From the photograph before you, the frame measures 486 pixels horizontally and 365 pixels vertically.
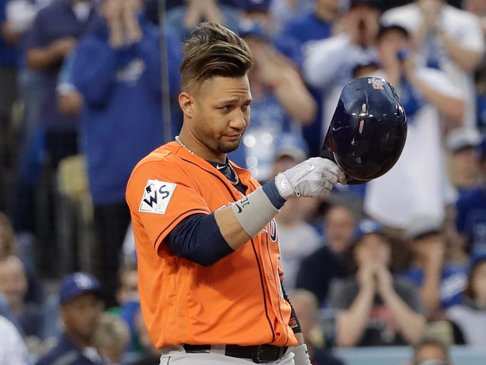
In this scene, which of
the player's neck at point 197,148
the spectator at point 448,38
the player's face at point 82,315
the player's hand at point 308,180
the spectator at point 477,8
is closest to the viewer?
the player's hand at point 308,180

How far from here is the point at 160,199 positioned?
371 centimetres

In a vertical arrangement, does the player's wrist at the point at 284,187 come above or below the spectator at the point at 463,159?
above

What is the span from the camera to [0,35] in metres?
9.62

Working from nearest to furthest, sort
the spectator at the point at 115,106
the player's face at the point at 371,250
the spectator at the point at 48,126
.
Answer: the player's face at the point at 371,250
the spectator at the point at 115,106
the spectator at the point at 48,126

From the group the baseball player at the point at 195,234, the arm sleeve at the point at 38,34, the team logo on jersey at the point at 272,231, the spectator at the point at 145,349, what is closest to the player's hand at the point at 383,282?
the spectator at the point at 145,349

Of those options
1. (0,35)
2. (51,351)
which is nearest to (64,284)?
(51,351)

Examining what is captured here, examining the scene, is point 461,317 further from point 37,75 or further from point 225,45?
point 225,45

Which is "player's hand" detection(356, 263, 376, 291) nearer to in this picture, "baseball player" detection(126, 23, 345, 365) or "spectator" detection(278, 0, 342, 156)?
"spectator" detection(278, 0, 342, 156)

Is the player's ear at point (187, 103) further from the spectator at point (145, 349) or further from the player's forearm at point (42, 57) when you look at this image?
the player's forearm at point (42, 57)

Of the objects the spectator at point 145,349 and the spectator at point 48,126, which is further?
the spectator at point 48,126

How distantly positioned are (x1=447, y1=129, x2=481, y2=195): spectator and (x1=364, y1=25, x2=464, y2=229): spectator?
330 millimetres

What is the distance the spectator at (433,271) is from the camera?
25.8 feet

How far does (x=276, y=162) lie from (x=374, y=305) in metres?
1.26

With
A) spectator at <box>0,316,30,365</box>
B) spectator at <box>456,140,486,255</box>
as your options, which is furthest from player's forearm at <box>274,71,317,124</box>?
spectator at <box>0,316,30,365</box>
